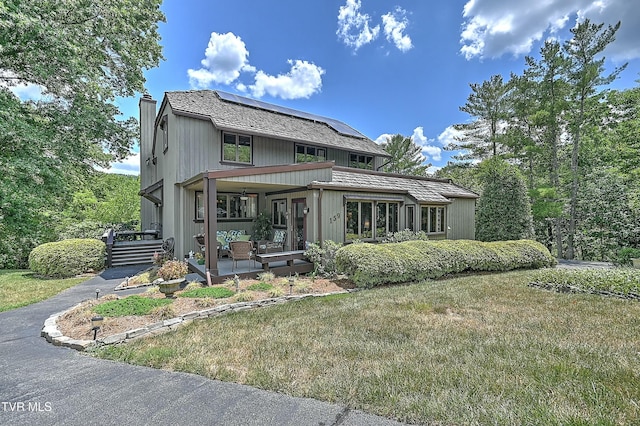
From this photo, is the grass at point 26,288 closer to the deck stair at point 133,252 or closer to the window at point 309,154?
the deck stair at point 133,252

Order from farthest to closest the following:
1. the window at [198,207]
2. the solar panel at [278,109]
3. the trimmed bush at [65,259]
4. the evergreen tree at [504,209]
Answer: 1. the evergreen tree at [504,209]
2. the solar panel at [278,109]
3. the window at [198,207]
4. the trimmed bush at [65,259]

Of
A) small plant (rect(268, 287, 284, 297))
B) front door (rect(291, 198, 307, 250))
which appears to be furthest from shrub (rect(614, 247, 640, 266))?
small plant (rect(268, 287, 284, 297))

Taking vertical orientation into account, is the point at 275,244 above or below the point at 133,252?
above

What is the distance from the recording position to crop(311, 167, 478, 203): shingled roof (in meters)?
11.9

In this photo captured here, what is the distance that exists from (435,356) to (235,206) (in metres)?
11.0

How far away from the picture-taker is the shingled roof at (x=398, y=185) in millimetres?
11859

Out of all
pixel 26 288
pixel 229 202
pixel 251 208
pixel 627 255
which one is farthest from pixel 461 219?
pixel 26 288

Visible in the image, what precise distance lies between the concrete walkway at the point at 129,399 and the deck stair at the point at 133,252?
30.0 feet

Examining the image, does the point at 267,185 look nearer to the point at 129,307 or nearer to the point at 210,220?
the point at 210,220

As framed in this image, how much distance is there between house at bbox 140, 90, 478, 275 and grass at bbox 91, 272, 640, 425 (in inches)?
173

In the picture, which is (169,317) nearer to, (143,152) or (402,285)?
(402,285)

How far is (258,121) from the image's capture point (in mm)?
14148

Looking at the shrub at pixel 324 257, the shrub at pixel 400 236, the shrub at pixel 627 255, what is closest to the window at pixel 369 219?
the shrub at pixel 400 236

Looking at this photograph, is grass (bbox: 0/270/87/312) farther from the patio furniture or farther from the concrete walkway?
the patio furniture
